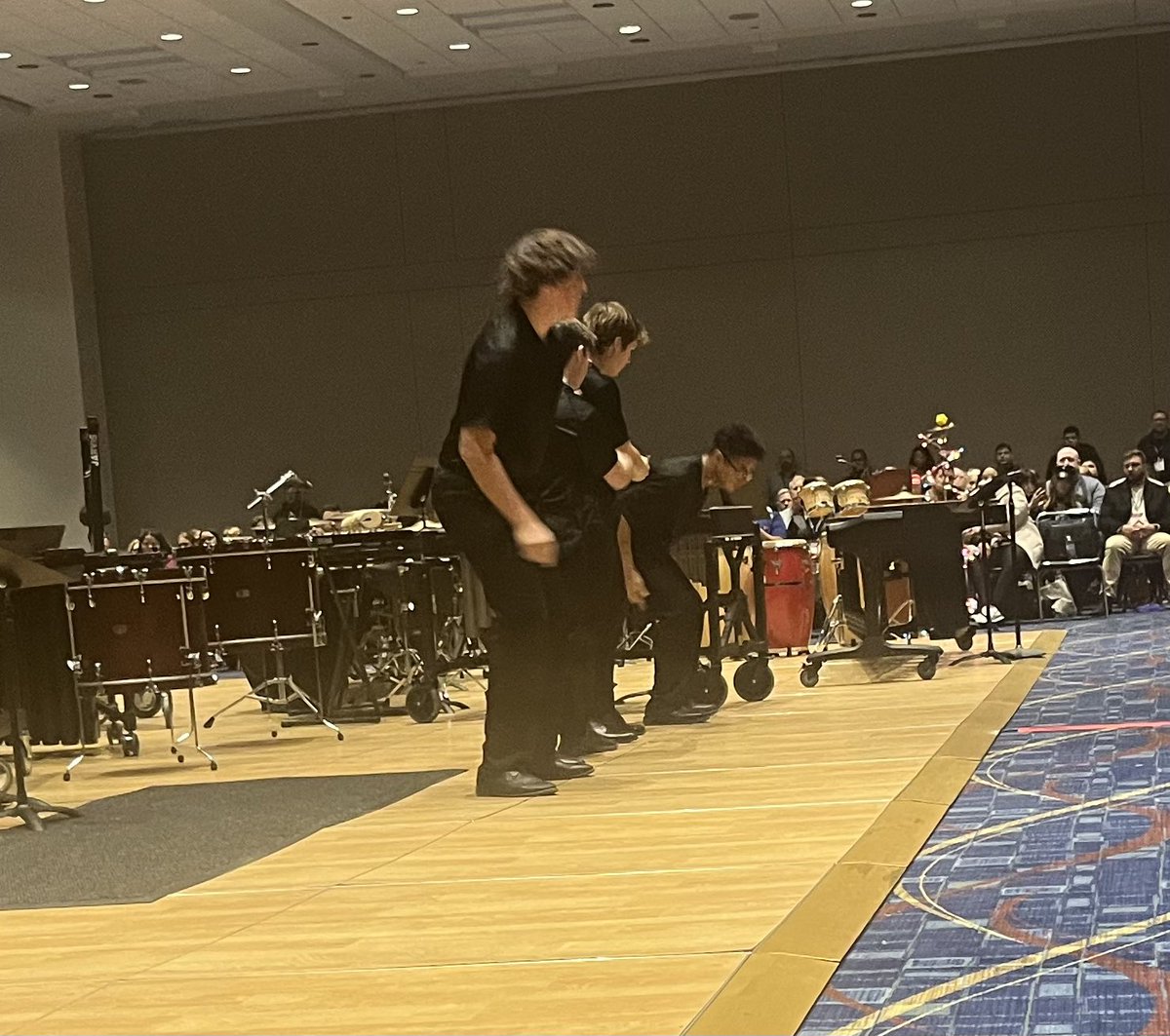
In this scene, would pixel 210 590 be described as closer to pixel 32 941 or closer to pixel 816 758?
pixel 816 758

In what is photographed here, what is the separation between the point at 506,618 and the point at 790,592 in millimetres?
5810

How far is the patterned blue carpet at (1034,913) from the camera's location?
2.45 m

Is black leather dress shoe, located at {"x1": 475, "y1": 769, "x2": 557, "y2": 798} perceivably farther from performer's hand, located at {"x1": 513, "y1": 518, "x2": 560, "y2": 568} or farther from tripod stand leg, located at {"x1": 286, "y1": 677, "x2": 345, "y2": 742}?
tripod stand leg, located at {"x1": 286, "y1": 677, "x2": 345, "y2": 742}

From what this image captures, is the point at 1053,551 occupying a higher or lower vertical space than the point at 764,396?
lower

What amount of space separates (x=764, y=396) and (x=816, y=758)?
1126cm

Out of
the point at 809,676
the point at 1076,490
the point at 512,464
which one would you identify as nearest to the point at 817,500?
the point at 809,676

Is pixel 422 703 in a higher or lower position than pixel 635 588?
lower

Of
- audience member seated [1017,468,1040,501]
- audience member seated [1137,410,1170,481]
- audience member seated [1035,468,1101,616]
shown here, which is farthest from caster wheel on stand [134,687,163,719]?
audience member seated [1137,410,1170,481]

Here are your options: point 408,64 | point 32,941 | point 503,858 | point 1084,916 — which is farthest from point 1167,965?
point 408,64

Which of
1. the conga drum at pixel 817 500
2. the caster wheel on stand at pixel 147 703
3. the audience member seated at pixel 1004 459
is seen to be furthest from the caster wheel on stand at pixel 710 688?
the audience member seated at pixel 1004 459

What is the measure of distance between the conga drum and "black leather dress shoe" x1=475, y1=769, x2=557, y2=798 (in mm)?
3778

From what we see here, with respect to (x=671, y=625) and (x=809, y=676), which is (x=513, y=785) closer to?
(x=671, y=625)

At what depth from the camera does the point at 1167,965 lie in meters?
2.58

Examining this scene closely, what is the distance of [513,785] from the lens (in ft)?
16.9
